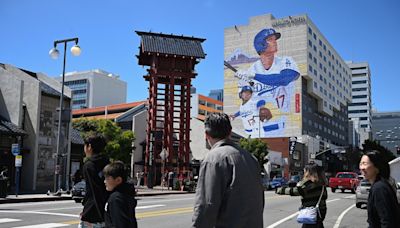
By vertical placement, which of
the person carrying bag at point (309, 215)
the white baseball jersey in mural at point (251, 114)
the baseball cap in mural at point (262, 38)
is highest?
the baseball cap in mural at point (262, 38)

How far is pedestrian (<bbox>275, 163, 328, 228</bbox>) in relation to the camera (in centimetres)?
668

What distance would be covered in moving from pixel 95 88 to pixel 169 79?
302ft

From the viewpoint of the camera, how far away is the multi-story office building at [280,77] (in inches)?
3757

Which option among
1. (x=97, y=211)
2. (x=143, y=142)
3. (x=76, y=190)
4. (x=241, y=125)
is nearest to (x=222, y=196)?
(x=97, y=211)

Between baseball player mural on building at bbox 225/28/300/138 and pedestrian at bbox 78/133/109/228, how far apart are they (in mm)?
91509

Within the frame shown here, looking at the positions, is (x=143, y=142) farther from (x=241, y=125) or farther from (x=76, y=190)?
(x=241, y=125)

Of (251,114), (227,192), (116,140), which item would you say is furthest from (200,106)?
(227,192)

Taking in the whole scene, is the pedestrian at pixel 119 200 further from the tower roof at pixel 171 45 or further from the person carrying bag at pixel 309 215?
the tower roof at pixel 171 45

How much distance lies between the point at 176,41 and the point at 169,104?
6679 mm

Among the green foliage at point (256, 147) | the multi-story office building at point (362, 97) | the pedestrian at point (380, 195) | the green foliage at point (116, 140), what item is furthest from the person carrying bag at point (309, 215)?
the multi-story office building at point (362, 97)

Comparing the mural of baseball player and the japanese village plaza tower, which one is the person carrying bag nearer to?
the japanese village plaza tower

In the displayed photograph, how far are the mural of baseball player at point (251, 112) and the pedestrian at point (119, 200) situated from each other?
308ft

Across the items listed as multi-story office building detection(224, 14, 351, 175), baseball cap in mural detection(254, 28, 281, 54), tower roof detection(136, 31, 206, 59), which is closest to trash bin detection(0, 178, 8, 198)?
tower roof detection(136, 31, 206, 59)

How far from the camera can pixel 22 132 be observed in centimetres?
2838
